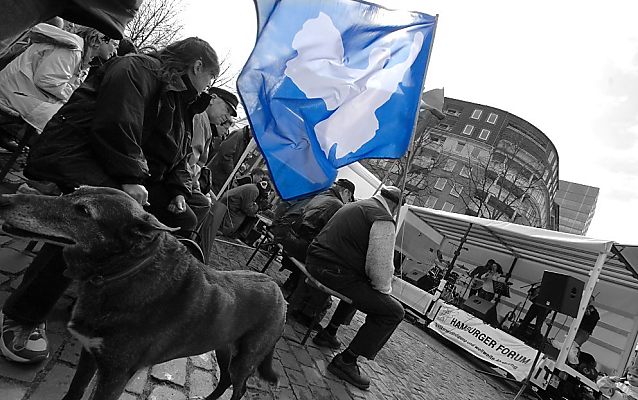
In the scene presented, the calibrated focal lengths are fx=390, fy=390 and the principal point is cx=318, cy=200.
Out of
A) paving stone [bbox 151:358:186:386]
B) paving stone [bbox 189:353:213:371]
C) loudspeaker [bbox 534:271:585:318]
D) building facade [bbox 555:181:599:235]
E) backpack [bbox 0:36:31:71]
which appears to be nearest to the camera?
paving stone [bbox 151:358:186:386]

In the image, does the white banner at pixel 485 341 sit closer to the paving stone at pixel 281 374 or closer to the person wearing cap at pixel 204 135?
the paving stone at pixel 281 374

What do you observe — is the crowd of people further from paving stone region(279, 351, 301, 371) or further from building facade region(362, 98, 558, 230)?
building facade region(362, 98, 558, 230)

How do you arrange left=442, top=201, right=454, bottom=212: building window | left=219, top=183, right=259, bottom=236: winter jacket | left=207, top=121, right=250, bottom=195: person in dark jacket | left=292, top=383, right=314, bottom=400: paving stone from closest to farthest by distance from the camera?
left=292, top=383, right=314, bottom=400: paving stone
left=207, top=121, right=250, bottom=195: person in dark jacket
left=219, top=183, right=259, bottom=236: winter jacket
left=442, top=201, right=454, bottom=212: building window

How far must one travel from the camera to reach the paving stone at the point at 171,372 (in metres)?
2.62

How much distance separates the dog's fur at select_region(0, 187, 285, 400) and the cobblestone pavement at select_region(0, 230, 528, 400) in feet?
1.57

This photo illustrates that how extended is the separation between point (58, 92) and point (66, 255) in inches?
128

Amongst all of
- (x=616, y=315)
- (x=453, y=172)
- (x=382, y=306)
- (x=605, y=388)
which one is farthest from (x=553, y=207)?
(x=382, y=306)

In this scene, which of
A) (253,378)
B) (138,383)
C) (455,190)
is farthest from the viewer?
(455,190)

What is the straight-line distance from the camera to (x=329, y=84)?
421 centimetres

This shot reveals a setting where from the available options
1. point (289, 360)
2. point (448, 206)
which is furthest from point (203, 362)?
point (448, 206)

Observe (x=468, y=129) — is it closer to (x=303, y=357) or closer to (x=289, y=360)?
(x=303, y=357)

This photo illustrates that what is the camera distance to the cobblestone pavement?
2092mm

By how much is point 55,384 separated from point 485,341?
9349 millimetres

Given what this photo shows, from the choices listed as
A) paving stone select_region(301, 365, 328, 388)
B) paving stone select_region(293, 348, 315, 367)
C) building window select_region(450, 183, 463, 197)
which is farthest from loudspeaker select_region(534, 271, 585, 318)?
building window select_region(450, 183, 463, 197)
